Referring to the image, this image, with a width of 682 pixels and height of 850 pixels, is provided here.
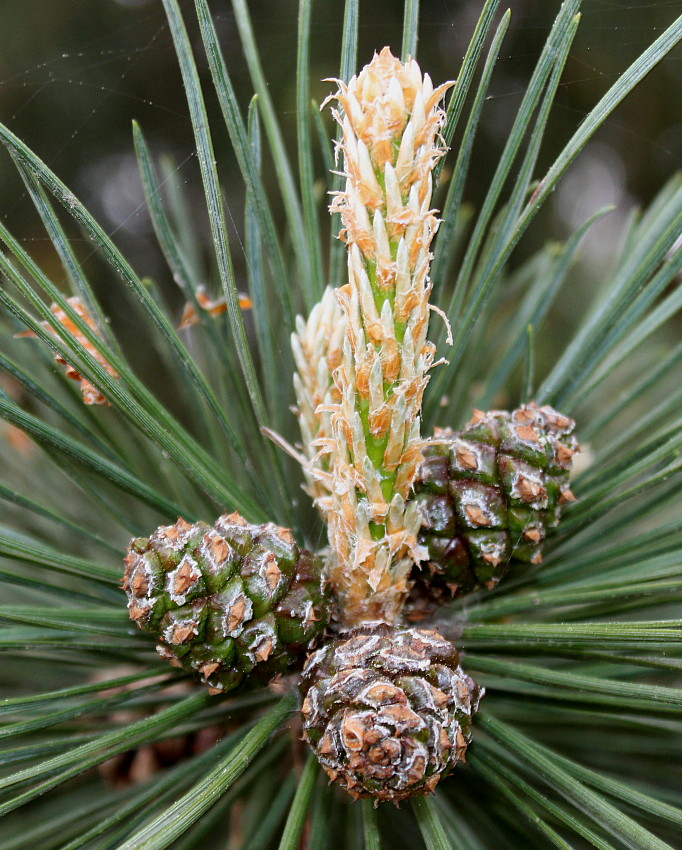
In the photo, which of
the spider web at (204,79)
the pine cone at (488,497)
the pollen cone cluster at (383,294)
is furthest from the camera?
the spider web at (204,79)

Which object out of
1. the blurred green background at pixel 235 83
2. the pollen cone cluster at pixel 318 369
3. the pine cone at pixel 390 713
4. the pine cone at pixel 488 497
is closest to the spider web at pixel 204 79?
the blurred green background at pixel 235 83

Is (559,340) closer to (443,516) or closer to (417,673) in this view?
(443,516)

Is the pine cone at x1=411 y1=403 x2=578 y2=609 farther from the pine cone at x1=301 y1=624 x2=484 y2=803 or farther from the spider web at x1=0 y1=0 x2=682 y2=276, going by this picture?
the spider web at x1=0 y1=0 x2=682 y2=276

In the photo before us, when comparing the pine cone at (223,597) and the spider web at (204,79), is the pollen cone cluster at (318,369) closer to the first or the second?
the pine cone at (223,597)

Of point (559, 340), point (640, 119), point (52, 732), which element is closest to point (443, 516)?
point (52, 732)

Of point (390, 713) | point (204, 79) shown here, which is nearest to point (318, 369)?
point (390, 713)

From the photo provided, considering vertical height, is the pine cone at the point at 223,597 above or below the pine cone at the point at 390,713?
above
